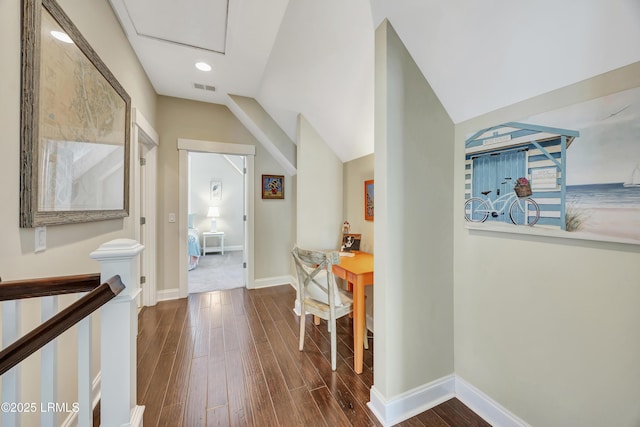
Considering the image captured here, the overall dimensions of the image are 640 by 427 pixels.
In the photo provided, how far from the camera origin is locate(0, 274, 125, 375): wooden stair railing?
25.3 inches

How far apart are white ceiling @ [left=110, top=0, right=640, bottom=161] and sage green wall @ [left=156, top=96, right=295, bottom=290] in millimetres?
245

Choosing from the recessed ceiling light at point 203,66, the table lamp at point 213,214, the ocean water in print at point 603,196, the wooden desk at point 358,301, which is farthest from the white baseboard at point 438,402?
the table lamp at point 213,214

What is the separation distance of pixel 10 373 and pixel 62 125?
43.7 inches

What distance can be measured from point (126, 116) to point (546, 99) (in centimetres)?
293

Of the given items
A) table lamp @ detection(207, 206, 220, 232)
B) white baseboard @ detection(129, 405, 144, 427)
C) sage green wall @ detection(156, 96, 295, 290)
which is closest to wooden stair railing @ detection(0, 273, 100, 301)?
white baseboard @ detection(129, 405, 144, 427)

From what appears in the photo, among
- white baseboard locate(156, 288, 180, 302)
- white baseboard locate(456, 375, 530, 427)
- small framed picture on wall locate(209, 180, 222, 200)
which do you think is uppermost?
small framed picture on wall locate(209, 180, 222, 200)

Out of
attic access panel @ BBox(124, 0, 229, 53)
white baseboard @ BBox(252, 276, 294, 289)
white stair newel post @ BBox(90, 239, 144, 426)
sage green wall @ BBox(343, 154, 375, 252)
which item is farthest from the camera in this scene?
white baseboard @ BBox(252, 276, 294, 289)

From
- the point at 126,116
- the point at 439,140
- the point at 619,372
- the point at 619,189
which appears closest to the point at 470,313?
the point at 619,372

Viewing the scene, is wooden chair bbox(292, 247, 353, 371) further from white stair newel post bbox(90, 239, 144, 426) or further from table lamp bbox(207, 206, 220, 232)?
table lamp bbox(207, 206, 220, 232)

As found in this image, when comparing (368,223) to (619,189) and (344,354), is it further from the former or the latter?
(619,189)

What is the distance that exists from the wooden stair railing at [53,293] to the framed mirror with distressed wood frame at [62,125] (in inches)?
14.1

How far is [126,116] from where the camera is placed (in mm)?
2096

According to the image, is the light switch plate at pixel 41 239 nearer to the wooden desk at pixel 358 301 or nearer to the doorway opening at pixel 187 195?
the wooden desk at pixel 358 301

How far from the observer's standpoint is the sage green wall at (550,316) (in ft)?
3.18
